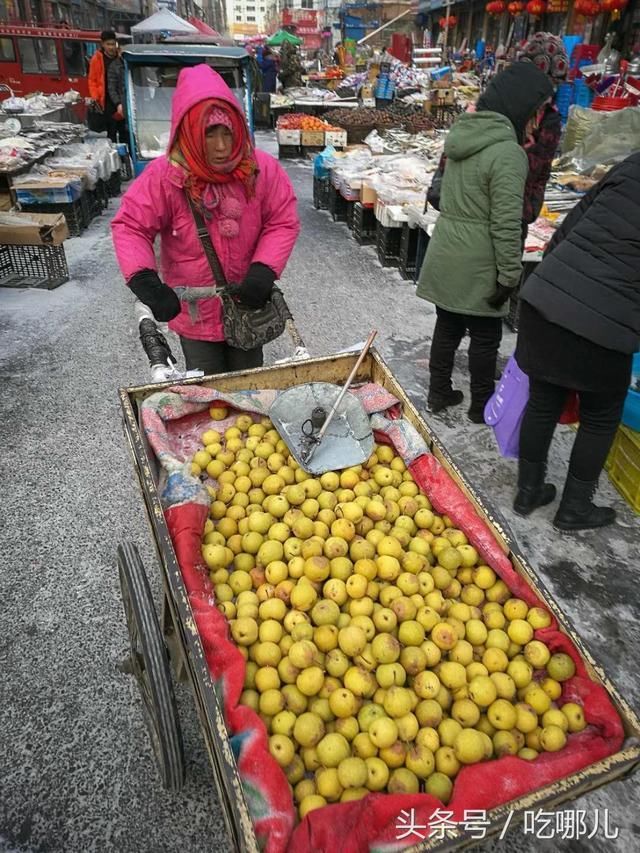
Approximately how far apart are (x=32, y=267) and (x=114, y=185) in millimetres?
3949

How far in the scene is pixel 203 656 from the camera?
1602 millimetres

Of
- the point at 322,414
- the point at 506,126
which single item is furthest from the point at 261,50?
the point at 322,414

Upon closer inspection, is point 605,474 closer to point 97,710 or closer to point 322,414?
point 322,414

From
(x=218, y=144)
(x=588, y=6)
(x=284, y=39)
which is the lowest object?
(x=218, y=144)

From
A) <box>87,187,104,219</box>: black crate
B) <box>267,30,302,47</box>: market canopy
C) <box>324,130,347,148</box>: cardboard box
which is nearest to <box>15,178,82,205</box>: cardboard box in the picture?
<box>87,187,104,219</box>: black crate

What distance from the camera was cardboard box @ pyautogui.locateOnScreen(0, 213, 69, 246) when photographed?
591 centimetres

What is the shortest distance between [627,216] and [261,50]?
81.5ft

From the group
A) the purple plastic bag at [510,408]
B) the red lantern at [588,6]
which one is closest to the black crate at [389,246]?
the purple plastic bag at [510,408]

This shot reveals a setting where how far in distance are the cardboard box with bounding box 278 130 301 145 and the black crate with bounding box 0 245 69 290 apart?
738 centimetres

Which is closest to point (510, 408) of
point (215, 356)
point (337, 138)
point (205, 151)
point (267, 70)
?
point (215, 356)

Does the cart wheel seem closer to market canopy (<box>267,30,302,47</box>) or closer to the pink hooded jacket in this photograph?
the pink hooded jacket

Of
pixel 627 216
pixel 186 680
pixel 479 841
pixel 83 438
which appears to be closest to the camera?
pixel 479 841

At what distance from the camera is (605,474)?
379 cm

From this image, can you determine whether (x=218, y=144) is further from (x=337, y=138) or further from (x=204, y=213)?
(x=337, y=138)
